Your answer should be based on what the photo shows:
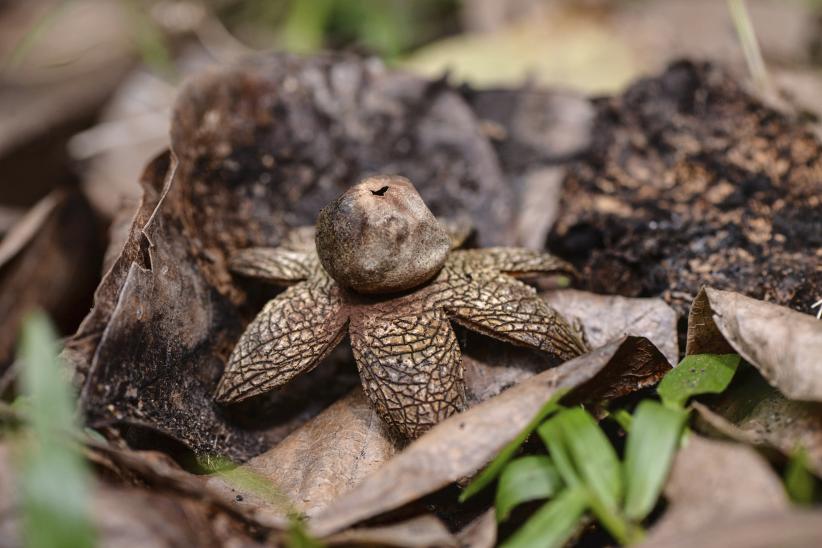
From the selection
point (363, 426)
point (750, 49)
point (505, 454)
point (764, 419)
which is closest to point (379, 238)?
point (363, 426)

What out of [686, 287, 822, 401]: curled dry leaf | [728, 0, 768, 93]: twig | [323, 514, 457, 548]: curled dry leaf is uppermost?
[728, 0, 768, 93]: twig

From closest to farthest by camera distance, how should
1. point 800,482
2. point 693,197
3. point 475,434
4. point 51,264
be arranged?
point 800,482 < point 475,434 < point 693,197 < point 51,264

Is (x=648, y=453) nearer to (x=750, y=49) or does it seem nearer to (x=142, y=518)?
(x=142, y=518)

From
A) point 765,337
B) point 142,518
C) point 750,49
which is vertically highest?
point 750,49

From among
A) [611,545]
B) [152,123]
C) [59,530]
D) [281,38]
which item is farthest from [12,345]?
[281,38]

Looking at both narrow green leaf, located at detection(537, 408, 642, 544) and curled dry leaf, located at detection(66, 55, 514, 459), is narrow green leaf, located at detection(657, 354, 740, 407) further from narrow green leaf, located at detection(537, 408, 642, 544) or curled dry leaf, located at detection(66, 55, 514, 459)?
curled dry leaf, located at detection(66, 55, 514, 459)

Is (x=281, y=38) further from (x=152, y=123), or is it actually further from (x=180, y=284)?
(x=180, y=284)

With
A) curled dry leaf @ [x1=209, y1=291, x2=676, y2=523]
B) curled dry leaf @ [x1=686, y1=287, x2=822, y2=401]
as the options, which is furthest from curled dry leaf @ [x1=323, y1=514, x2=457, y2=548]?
curled dry leaf @ [x1=686, y1=287, x2=822, y2=401]
